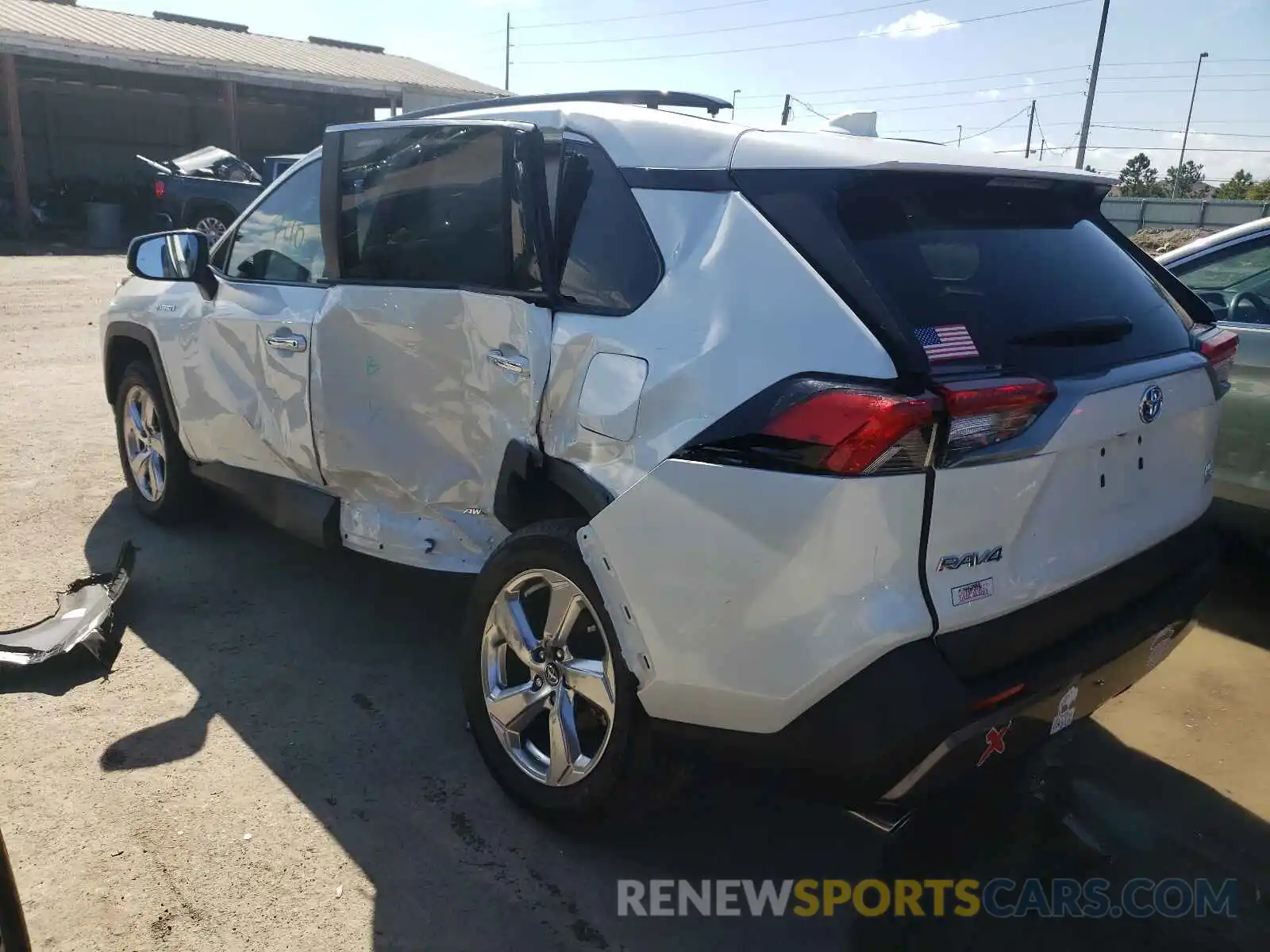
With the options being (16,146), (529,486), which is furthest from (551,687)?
(16,146)

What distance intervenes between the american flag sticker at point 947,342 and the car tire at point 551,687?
975 mm

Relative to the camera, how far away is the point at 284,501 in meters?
3.88

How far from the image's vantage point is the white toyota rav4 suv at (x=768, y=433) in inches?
79.8

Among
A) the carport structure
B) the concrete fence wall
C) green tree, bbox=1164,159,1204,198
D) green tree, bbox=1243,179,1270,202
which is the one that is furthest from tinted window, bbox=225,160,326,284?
green tree, bbox=1164,159,1204,198

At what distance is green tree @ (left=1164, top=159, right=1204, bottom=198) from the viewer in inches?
2527

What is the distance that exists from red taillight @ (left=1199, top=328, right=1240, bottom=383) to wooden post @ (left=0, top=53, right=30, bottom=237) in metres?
23.1

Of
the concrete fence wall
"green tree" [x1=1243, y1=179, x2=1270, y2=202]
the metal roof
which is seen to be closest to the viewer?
the metal roof

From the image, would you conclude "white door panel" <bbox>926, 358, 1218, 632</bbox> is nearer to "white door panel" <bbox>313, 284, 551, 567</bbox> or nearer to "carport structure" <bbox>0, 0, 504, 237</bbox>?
"white door panel" <bbox>313, 284, 551, 567</bbox>

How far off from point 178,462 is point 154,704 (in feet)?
5.46

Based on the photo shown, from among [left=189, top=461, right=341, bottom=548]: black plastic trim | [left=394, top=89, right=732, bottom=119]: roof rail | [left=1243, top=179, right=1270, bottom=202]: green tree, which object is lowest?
[left=189, top=461, right=341, bottom=548]: black plastic trim

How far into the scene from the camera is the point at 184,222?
18.5 m

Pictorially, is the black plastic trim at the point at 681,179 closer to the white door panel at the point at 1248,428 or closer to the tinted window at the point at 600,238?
the tinted window at the point at 600,238

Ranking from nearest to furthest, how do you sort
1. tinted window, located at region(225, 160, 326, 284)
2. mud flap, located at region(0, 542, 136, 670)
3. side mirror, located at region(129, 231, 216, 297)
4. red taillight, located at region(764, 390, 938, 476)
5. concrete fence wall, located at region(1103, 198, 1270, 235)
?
red taillight, located at region(764, 390, 938, 476) → mud flap, located at region(0, 542, 136, 670) → tinted window, located at region(225, 160, 326, 284) → side mirror, located at region(129, 231, 216, 297) → concrete fence wall, located at region(1103, 198, 1270, 235)

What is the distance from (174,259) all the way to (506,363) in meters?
2.19
